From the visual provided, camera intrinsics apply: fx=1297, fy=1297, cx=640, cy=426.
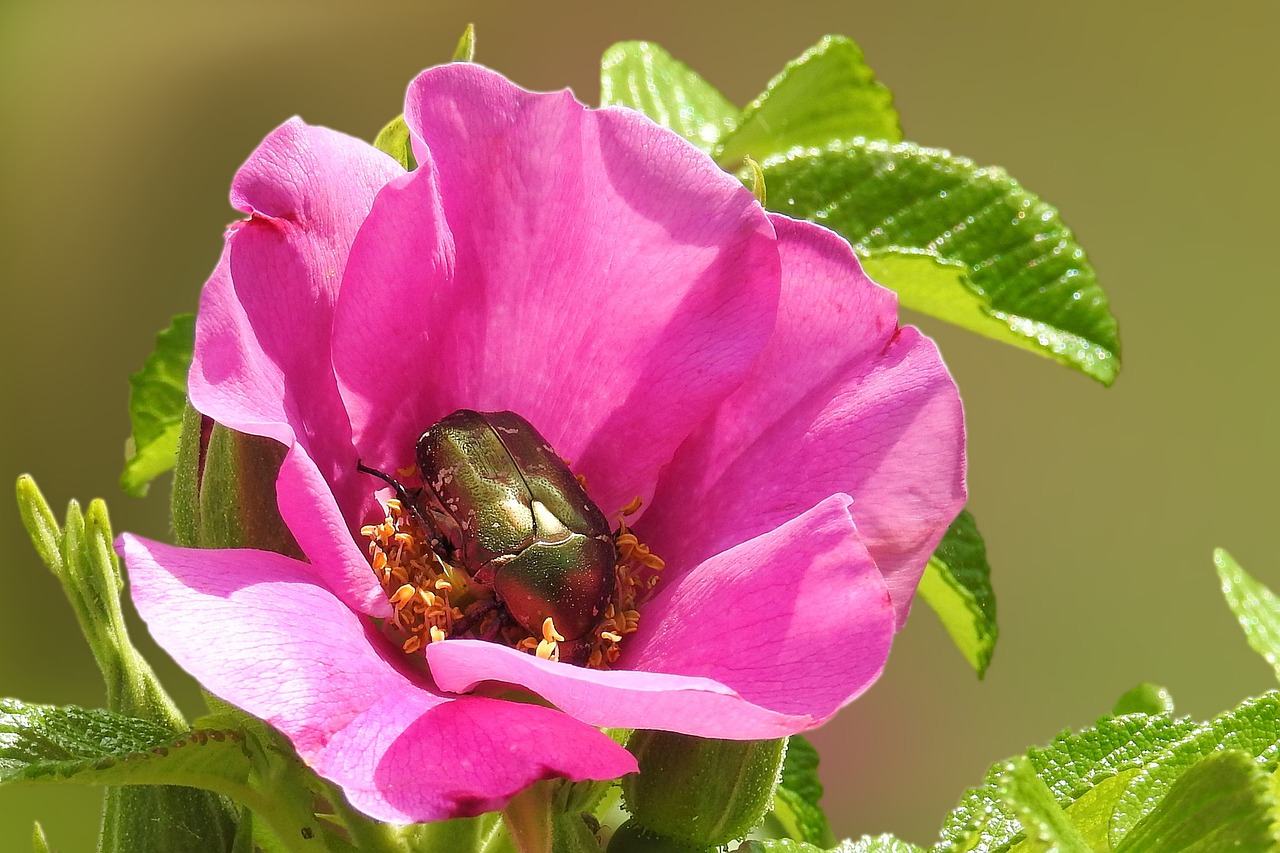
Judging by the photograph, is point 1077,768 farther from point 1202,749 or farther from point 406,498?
point 406,498

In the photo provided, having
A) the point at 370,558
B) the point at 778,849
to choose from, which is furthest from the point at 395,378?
the point at 778,849

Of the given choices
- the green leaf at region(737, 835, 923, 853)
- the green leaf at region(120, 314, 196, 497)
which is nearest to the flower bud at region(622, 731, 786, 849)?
the green leaf at region(737, 835, 923, 853)

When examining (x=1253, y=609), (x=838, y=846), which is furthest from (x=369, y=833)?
(x=1253, y=609)

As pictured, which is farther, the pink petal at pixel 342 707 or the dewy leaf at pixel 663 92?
the dewy leaf at pixel 663 92

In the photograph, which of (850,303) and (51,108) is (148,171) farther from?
(850,303)

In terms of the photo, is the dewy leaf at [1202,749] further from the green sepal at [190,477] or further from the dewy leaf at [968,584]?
the green sepal at [190,477]

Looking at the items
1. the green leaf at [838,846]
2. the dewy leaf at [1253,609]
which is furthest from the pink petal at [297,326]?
the dewy leaf at [1253,609]
